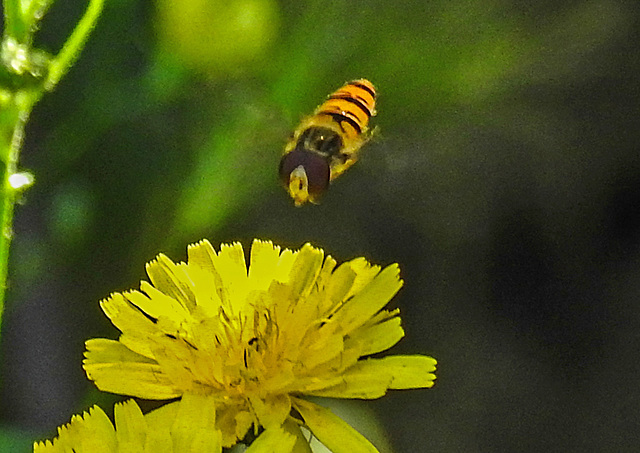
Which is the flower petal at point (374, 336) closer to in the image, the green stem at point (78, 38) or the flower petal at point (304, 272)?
the flower petal at point (304, 272)

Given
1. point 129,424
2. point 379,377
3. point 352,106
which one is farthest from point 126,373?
point 352,106

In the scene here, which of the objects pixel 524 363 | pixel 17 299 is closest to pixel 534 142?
pixel 524 363

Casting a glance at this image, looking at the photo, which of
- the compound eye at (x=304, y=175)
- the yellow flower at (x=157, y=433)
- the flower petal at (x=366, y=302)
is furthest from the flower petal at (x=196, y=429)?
the compound eye at (x=304, y=175)

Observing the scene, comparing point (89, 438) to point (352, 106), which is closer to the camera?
point (89, 438)

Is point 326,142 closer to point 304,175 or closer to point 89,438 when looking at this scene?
point 304,175

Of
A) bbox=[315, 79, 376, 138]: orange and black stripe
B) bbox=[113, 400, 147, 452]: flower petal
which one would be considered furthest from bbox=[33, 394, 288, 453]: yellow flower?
bbox=[315, 79, 376, 138]: orange and black stripe

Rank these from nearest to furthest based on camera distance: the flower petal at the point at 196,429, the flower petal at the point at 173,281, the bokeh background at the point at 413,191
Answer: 1. the flower petal at the point at 196,429
2. the flower petal at the point at 173,281
3. the bokeh background at the point at 413,191
